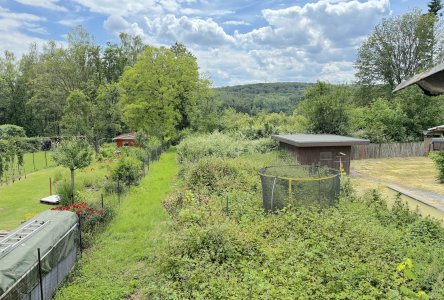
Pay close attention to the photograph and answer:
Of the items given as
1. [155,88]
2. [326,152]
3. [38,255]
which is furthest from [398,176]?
[155,88]

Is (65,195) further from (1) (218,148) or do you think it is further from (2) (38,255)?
(1) (218,148)

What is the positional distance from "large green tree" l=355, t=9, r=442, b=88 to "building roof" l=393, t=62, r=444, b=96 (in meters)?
48.9

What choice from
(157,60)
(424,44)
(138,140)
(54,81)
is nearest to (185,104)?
(157,60)

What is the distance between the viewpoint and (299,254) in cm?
751

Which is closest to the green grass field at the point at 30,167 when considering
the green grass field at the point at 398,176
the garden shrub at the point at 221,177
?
the garden shrub at the point at 221,177

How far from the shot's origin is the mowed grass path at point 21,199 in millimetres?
13577

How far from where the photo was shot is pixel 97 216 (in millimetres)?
10938

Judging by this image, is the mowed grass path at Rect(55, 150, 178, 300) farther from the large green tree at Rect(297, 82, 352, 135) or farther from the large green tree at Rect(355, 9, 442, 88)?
the large green tree at Rect(355, 9, 442, 88)

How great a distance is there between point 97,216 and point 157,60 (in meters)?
24.9

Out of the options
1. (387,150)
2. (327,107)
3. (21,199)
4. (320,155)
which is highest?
(327,107)

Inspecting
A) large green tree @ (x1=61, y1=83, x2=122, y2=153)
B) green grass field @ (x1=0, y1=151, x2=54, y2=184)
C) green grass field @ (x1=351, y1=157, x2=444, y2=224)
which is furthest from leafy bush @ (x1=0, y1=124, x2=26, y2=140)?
green grass field @ (x1=351, y1=157, x2=444, y2=224)

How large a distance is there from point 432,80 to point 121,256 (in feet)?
28.6

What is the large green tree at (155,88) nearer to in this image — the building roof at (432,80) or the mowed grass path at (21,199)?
the mowed grass path at (21,199)

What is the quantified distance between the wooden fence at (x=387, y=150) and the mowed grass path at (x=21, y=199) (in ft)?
86.5
